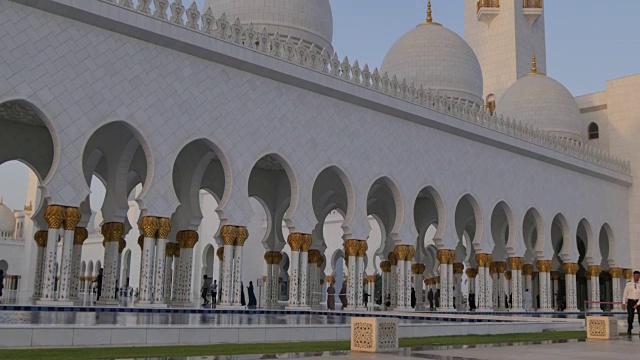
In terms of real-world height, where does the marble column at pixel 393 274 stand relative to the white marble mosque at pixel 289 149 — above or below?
below

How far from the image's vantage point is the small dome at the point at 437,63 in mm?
17484

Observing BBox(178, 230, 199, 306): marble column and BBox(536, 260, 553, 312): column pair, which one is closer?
BBox(178, 230, 199, 306): marble column

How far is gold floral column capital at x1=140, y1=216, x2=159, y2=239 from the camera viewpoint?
1012 cm

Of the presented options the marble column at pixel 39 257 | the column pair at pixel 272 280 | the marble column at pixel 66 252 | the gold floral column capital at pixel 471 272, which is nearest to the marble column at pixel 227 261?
the marble column at pixel 66 252

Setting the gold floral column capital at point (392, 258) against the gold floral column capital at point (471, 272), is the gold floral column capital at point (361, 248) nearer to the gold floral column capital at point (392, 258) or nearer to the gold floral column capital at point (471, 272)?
the gold floral column capital at point (392, 258)

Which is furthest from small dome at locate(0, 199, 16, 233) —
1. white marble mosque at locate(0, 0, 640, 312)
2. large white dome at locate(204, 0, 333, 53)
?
large white dome at locate(204, 0, 333, 53)

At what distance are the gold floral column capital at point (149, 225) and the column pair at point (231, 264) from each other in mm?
1225

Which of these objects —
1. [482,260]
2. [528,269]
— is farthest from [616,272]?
[482,260]

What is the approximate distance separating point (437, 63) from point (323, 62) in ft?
19.4

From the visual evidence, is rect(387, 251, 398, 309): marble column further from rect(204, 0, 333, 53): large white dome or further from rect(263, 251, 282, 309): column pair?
rect(204, 0, 333, 53): large white dome

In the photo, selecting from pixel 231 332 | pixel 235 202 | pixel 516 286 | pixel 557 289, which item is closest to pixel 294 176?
pixel 235 202

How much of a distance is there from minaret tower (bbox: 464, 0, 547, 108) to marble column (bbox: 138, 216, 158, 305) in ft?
53.5

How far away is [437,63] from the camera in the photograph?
1758 centimetres

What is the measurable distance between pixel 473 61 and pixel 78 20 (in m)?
11.4
